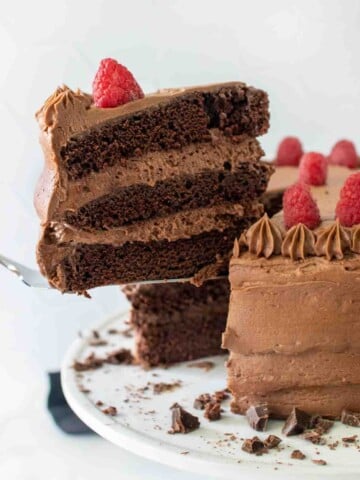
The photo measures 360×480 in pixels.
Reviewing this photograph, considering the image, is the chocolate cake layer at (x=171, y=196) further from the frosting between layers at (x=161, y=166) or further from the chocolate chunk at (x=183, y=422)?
the chocolate chunk at (x=183, y=422)

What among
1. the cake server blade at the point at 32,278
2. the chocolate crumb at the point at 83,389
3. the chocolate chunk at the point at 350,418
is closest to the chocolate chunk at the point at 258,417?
the chocolate chunk at the point at 350,418

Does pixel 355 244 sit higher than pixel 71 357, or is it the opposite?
pixel 355 244

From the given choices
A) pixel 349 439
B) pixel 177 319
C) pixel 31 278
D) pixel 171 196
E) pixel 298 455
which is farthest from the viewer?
pixel 177 319

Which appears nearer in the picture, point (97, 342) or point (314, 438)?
point (314, 438)

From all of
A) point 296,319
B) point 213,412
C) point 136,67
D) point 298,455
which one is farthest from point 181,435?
point 136,67

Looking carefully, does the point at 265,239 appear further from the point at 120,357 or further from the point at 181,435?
the point at 120,357

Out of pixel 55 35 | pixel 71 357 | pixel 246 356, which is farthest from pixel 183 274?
pixel 55 35

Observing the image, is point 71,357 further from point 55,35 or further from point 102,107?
point 55,35

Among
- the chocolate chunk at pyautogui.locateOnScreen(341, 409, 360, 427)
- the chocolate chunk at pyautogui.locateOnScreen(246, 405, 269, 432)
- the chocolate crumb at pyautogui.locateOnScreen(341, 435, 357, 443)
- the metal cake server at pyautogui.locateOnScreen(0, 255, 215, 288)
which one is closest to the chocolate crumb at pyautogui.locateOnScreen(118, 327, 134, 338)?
the metal cake server at pyautogui.locateOnScreen(0, 255, 215, 288)
